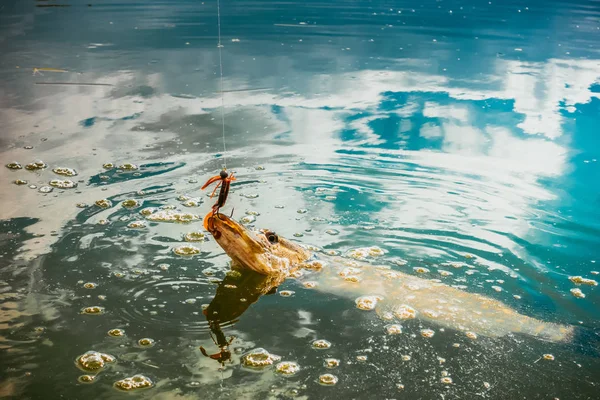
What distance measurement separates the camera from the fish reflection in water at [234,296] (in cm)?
333

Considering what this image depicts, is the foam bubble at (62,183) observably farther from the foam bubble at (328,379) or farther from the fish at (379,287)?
the foam bubble at (328,379)

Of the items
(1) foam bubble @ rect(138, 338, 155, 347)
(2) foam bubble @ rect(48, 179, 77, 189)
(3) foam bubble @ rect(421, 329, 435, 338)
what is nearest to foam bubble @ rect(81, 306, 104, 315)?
(1) foam bubble @ rect(138, 338, 155, 347)

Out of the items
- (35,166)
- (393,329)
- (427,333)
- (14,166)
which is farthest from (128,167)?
(427,333)

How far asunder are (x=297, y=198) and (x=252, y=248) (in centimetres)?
169

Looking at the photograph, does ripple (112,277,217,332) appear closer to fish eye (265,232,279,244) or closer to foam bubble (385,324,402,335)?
fish eye (265,232,279,244)

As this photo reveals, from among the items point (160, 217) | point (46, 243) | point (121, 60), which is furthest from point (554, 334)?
point (121, 60)

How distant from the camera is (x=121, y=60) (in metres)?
9.58

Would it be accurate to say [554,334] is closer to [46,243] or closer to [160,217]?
[160,217]

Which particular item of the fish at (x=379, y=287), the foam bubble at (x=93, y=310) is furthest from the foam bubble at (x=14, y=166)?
the fish at (x=379, y=287)

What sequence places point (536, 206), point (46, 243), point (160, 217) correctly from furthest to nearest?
1. point (536, 206)
2. point (160, 217)
3. point (46, 243)

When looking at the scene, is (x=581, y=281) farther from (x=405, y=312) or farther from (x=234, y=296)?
(x=234, y=296)

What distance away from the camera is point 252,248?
3.56 m

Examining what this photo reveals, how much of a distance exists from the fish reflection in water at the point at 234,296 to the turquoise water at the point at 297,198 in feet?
0.13

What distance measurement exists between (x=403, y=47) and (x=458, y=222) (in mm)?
7378
